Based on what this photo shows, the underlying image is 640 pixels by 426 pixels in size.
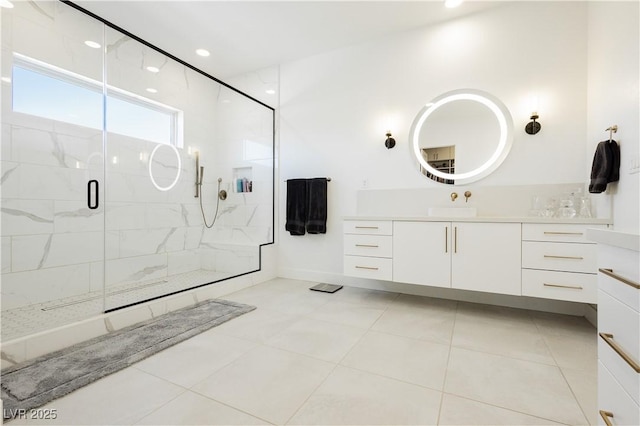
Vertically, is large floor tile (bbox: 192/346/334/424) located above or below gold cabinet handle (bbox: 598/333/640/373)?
below

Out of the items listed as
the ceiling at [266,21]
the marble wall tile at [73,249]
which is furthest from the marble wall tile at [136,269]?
the ceiling at [266,21]

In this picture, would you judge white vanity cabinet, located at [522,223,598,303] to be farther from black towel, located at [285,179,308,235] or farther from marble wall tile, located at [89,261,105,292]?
marble wall tile, located at [89,261,105,292]

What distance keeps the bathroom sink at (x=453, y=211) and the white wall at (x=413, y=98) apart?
290 mm

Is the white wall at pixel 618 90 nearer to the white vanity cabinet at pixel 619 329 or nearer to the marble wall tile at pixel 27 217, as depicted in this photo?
the white vanity cabinet at pixel 619 329

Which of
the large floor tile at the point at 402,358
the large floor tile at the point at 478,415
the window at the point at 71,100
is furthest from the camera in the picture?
the window at the point at 71,100

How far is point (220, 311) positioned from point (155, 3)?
113 inches

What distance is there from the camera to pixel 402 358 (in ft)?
5.46

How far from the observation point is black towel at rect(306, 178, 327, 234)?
132 inches

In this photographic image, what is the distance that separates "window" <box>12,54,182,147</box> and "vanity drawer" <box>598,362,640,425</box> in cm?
326

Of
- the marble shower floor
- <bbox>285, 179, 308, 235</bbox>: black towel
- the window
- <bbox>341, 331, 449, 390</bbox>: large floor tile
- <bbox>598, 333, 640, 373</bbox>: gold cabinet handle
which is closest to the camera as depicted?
<bbox>598, 333, 640, 373</bbox>: gold cabinet handle

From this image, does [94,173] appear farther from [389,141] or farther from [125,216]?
[389,141]

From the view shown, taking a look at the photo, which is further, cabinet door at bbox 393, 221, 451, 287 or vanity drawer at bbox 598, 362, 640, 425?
cabinet door at bbox 393, 221, 451, 287

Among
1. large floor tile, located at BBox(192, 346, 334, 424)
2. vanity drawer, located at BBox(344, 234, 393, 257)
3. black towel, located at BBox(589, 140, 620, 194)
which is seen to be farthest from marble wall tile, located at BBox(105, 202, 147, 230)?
black towel, located at BBox(589, 140, 620, 194)

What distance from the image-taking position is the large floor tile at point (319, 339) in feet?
5.70
